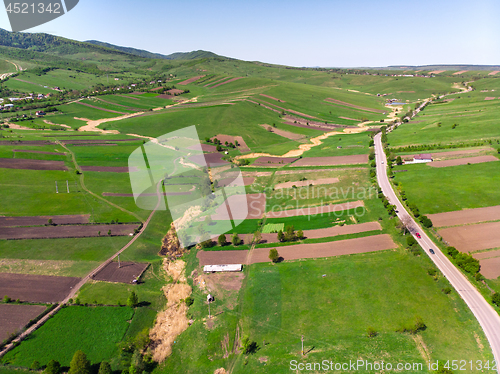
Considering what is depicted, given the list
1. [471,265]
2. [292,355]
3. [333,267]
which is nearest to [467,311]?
[471,265]

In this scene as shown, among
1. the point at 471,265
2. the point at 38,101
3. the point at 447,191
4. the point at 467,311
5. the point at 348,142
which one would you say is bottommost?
the point at 467,311

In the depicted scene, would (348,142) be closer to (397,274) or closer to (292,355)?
(397,274)

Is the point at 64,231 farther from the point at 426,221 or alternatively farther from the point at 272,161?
the point at 426,221

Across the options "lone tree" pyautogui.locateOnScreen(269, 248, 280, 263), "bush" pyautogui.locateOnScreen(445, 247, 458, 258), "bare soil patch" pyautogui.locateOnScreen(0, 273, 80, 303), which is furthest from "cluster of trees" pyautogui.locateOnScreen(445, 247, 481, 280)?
"bare soil patch" pyautogui.locateOnScreen(0, 273, 80, 303)

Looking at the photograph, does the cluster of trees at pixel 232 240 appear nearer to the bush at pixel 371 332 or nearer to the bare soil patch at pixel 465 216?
the bush at pixel 371 332

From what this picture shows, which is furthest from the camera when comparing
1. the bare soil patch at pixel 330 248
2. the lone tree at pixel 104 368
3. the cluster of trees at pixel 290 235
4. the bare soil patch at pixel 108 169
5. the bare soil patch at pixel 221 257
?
the bare soil patch at pixel 108 169

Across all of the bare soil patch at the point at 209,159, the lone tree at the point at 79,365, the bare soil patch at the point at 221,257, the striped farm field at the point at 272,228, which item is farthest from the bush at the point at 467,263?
the bare soil patch at the point at 209,159

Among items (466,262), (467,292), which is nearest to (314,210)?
(466,262)
